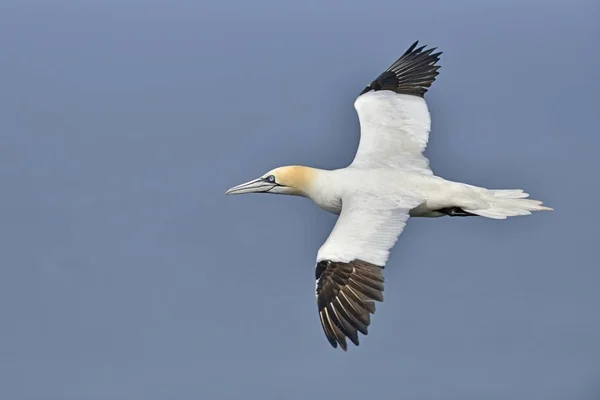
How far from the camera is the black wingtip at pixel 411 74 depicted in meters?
19.3

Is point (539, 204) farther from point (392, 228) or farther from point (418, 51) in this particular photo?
point (418, 51)

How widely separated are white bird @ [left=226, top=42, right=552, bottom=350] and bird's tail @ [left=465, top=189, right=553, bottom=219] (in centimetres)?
1

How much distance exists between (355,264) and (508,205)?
2.64 m

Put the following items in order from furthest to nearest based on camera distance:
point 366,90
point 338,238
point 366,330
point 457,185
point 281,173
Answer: point 366,90, point 281,173, point 457,185, point 338,238, point 366,330

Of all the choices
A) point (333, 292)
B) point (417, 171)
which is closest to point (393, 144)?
point (417, 171)

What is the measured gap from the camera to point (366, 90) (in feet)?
63.6

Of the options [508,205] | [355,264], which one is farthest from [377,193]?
[508,205]

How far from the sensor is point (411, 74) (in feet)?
64.4

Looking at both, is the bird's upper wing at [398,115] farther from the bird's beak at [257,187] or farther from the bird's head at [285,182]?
the bird's beak at [257,187]

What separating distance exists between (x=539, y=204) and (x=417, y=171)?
153 cm

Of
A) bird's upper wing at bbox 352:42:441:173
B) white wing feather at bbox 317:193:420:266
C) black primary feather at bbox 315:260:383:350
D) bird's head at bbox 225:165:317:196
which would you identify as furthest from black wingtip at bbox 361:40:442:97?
black primary feather at bbox 315:260:383:350

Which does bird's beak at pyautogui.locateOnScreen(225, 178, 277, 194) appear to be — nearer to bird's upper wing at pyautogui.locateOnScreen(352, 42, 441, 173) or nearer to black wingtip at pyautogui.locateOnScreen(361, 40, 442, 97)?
bird's upper wing at pyautogui.locateOnScreen(352, 42, 441, 173)

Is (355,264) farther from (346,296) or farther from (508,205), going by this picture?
(508,205)

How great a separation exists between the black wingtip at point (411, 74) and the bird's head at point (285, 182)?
6.38 ft
